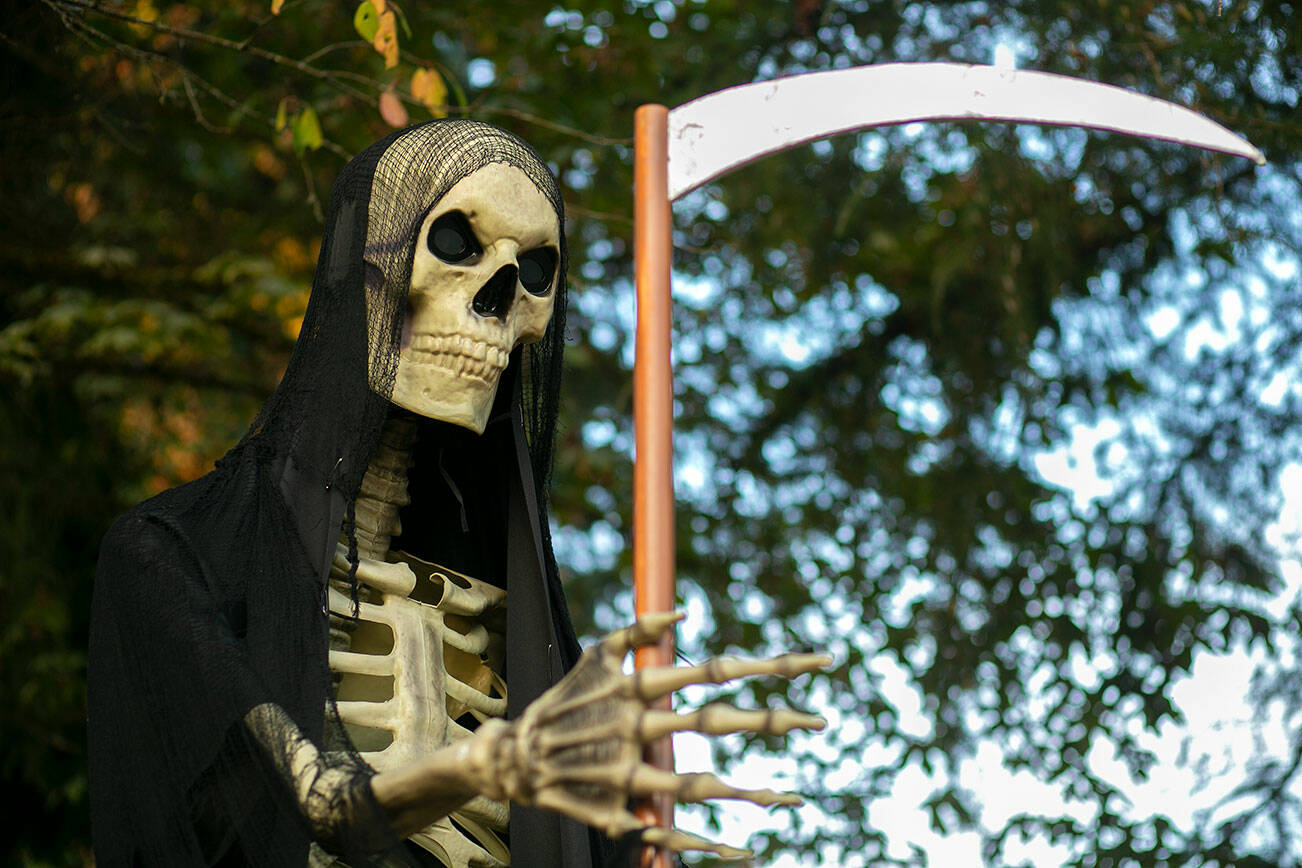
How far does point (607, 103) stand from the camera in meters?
6.25

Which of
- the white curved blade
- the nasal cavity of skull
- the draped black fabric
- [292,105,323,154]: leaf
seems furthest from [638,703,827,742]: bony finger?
[292,105,323,154]: leaf

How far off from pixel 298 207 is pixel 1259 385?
3.64 meters

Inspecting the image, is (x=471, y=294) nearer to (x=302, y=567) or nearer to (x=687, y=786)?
(x=302, y=567)

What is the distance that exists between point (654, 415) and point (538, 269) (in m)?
0.67

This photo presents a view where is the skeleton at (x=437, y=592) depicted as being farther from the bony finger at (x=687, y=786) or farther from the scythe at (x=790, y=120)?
the scythe at (x=790, y=120)

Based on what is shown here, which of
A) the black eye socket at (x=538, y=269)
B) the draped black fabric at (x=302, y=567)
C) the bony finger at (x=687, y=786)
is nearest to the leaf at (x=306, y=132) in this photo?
the draped black fabric at (x=302, y=567)

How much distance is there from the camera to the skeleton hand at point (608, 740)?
1823 mm

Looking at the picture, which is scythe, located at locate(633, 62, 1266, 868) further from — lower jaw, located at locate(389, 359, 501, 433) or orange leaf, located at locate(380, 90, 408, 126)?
orange leaf, located at locate(380, 90, 408, 126)

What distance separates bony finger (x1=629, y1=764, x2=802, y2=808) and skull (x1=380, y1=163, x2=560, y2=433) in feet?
3.12

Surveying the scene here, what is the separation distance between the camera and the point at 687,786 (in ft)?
5.98

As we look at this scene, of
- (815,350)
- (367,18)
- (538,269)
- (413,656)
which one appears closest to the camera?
(413,656)

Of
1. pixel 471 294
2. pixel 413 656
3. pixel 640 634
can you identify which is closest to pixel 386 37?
pixel 471 294

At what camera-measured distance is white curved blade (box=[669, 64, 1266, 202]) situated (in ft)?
8.05

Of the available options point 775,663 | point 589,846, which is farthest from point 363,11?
point 775,663
